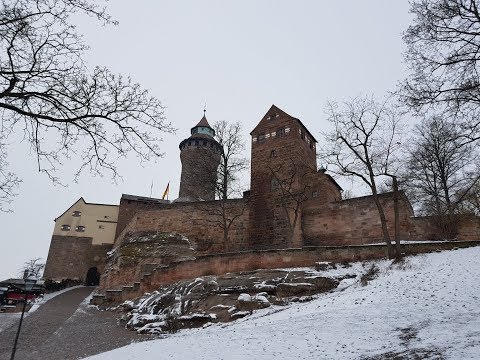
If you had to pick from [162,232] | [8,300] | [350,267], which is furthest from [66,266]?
[350,267]

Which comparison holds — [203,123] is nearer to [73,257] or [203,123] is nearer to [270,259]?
[73,257]

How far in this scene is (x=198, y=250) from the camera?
92.8 feet

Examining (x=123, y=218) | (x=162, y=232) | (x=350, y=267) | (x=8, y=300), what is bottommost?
(x=8, y=300)

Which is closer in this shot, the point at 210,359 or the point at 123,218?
the point at 210,359

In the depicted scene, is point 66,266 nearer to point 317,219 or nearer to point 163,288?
point 163,288

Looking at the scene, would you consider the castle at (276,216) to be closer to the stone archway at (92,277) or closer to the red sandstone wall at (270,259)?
the red sandstone wall at (270,259)

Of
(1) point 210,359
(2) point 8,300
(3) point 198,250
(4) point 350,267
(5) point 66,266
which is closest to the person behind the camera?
(1) point 210,359

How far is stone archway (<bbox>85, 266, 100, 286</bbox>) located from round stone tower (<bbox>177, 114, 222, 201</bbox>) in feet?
42.1

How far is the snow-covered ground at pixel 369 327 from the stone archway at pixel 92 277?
104 feet

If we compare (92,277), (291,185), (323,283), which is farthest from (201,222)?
(92,277)

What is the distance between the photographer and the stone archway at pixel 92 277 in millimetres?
40656

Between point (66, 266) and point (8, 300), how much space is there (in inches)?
802

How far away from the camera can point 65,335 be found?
14.1 meters


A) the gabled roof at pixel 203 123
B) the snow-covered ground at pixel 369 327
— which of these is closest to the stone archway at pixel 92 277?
the gabled roof at pixel 203 123
